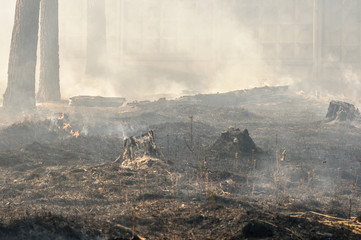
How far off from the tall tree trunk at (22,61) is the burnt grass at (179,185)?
6.42ft

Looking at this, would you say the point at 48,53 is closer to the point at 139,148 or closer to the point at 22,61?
the point at 22,61

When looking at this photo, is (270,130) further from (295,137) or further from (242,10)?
(242,10)

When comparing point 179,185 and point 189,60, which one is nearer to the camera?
point 179,185

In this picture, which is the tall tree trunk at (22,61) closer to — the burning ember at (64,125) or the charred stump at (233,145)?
the burning ember at (64,125)

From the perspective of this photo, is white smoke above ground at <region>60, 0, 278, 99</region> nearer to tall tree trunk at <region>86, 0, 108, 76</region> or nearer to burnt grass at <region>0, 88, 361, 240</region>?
tall tree trunk at <region>86, 0, 108, 76</region>

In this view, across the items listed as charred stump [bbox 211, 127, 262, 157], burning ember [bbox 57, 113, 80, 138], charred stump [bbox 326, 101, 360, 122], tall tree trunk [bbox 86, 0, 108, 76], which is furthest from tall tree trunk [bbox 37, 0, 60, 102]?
charred stump [bbox 211, 127, 262, 157]

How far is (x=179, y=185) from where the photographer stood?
322 inches

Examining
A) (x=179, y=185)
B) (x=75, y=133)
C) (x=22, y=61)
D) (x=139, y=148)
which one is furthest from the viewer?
(x=22, y=61)

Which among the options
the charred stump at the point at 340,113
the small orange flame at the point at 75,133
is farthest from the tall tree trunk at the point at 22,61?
the charred stump at the point at 340,113

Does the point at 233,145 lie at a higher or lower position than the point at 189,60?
lower

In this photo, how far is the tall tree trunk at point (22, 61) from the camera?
1697cm

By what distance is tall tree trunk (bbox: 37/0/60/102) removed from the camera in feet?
68.6

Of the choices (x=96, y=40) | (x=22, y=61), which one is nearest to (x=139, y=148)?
(x=22, y=61)

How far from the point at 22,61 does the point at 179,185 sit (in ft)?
36.4
